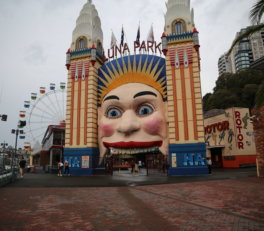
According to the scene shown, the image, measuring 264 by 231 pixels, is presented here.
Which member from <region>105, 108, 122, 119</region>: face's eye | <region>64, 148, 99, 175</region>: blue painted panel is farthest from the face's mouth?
<region>105, 108, 122, 119</region>: face's eye

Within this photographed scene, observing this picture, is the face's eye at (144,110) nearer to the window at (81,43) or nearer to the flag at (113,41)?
the flag at (113,41)

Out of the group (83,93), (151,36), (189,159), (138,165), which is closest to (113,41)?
(151,36)

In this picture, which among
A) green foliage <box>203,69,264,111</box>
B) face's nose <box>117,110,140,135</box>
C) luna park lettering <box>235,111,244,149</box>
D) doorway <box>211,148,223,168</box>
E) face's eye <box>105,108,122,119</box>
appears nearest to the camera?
face's nose <box>117,110,140,135</box>

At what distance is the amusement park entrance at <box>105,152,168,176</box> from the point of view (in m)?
21.8

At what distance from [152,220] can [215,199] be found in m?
3.50

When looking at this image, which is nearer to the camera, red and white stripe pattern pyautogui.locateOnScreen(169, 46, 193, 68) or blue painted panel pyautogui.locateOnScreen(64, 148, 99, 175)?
red and white stripe pattern pyautogui.locateOnScreen(169, 46, 193, 68)

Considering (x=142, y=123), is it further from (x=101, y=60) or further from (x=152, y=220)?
(x=152, y=220)

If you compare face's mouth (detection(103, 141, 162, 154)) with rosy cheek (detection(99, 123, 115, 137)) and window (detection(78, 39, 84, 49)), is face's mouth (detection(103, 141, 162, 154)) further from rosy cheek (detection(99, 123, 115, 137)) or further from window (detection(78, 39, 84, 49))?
window (detection(78, 39, 84, 49))

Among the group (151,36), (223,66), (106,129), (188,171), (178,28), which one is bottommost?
(188,171)

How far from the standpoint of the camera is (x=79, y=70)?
2355cm

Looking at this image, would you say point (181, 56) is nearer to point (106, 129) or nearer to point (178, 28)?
point (178, 28)

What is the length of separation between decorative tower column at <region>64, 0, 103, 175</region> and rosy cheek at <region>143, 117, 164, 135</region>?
5568 mm

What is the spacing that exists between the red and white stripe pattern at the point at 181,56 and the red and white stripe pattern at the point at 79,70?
8.66m

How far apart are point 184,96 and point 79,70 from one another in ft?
36.6
